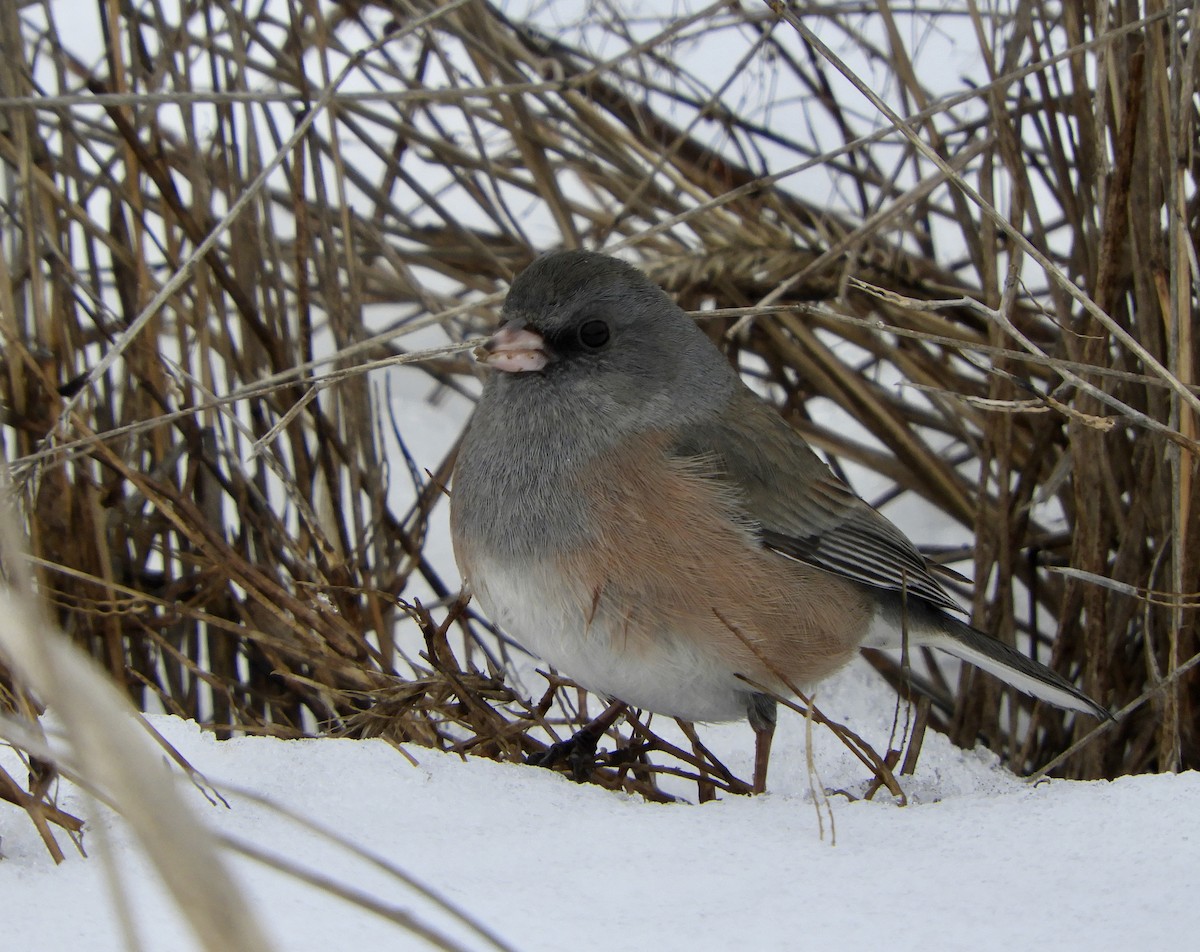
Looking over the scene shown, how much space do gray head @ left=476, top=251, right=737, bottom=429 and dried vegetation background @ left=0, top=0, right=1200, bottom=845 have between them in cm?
17

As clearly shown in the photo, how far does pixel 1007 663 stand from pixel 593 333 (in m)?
0.94

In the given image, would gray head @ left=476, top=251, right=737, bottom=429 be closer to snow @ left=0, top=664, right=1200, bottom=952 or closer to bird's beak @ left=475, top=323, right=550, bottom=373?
bird's beak @ left=475, top=323, right=550, bottom=373

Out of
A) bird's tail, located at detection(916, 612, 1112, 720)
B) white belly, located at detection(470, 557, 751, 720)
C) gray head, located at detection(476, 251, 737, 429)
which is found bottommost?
bird's tail, located at detection(916, 612, 1112, 720)

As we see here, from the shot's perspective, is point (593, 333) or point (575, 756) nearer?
point (575, 756)

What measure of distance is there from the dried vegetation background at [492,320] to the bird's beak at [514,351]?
165mm

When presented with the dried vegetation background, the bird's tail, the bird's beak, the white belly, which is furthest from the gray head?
the bird's tail

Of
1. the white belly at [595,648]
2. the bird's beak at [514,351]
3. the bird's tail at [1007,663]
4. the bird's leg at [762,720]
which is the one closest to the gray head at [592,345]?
the bird's beak at [514,351]

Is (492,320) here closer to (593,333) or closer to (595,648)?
(593,333)

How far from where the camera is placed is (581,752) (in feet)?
6.88

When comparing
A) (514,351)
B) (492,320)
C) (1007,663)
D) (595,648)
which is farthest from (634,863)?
(492,320)

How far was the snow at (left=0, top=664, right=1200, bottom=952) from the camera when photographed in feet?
4.06

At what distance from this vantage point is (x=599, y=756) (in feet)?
6.86

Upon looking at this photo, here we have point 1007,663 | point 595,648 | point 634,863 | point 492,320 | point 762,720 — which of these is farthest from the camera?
point 492,320

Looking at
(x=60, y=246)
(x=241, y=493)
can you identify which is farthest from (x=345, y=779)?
(x=60, y=246)
